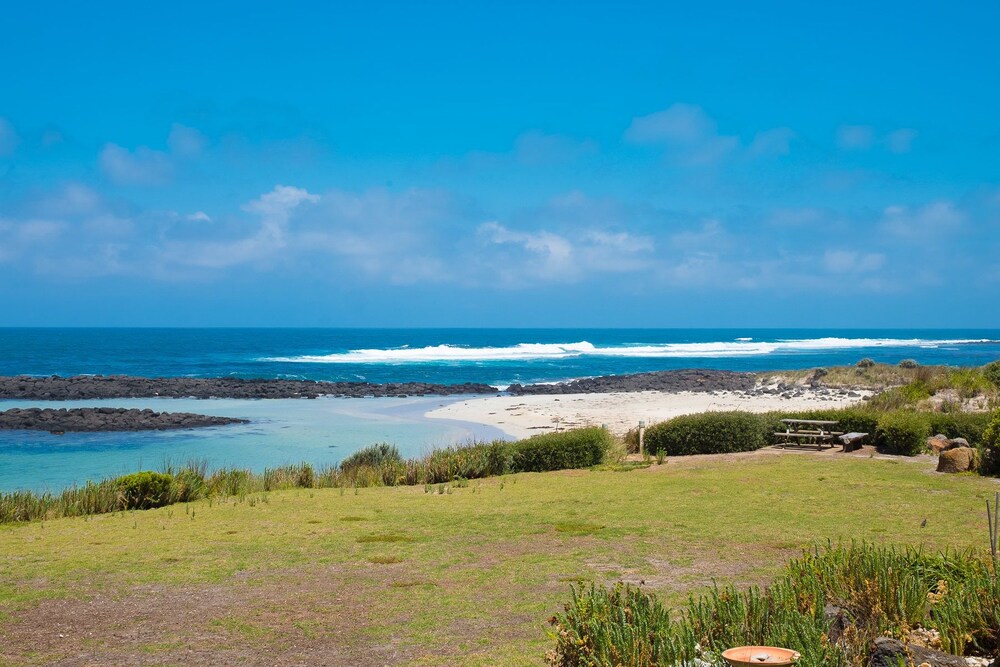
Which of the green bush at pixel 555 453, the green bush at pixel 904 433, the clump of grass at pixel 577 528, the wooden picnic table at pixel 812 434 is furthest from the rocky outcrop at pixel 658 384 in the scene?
the clump of grass at pixel 577 528

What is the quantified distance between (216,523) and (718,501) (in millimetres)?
8305

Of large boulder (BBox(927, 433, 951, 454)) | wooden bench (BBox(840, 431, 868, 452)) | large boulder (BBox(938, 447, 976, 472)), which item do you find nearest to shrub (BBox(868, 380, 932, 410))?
wooden bench (BBox(840, 431, 868, 452))

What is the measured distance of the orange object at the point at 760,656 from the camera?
4.28m

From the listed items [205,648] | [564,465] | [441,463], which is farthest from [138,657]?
[564,465]

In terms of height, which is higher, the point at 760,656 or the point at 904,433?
the point at 760,656

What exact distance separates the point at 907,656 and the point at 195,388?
2100 inches

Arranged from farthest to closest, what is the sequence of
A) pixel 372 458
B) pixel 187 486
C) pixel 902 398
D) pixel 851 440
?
1. pixel 902 398
2. pixel 372 458
3. pixel 851 440
4. pixel 187 486

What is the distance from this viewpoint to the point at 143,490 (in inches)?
572

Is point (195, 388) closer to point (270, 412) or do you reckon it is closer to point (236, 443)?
point (270, 412)

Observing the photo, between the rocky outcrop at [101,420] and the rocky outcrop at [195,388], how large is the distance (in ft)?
39.2

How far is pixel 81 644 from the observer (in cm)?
682

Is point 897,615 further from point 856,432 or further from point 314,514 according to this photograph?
point 856,432

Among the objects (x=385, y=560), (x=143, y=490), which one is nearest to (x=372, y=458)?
(x=143, y=490)

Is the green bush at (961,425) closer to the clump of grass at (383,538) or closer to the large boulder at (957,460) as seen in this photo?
the large boulder at (957,460)
